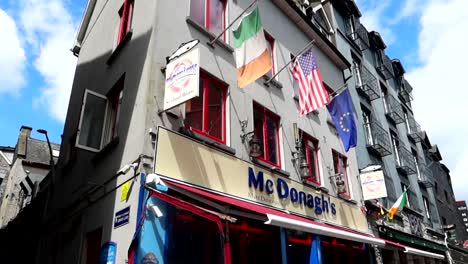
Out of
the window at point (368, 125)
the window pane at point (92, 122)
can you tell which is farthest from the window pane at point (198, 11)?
the window at point (368, 125)

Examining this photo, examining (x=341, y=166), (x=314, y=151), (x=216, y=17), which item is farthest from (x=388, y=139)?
(x=216, y=17)

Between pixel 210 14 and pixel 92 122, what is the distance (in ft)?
14.2

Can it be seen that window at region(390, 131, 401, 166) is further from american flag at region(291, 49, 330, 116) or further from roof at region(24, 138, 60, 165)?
roof at region(24, 138, 60, 165)

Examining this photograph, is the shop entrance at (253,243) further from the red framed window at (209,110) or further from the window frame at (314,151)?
the window frame at (314,151)

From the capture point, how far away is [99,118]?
9.23 meters

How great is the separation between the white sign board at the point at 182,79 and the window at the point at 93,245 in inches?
132

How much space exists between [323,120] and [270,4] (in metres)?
4.80

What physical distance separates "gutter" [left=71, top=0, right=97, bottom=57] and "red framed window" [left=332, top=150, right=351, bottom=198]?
11161 millimetres

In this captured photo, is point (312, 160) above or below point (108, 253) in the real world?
above

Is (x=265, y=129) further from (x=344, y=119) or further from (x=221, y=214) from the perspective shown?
(x=221, y=214)

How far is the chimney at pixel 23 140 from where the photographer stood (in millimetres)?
23125

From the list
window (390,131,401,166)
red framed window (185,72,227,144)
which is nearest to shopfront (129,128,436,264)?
red framed window (185,72,227,144)

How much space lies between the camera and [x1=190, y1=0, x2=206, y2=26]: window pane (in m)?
9.61

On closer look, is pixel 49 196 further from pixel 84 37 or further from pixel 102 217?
pixel 84 37
